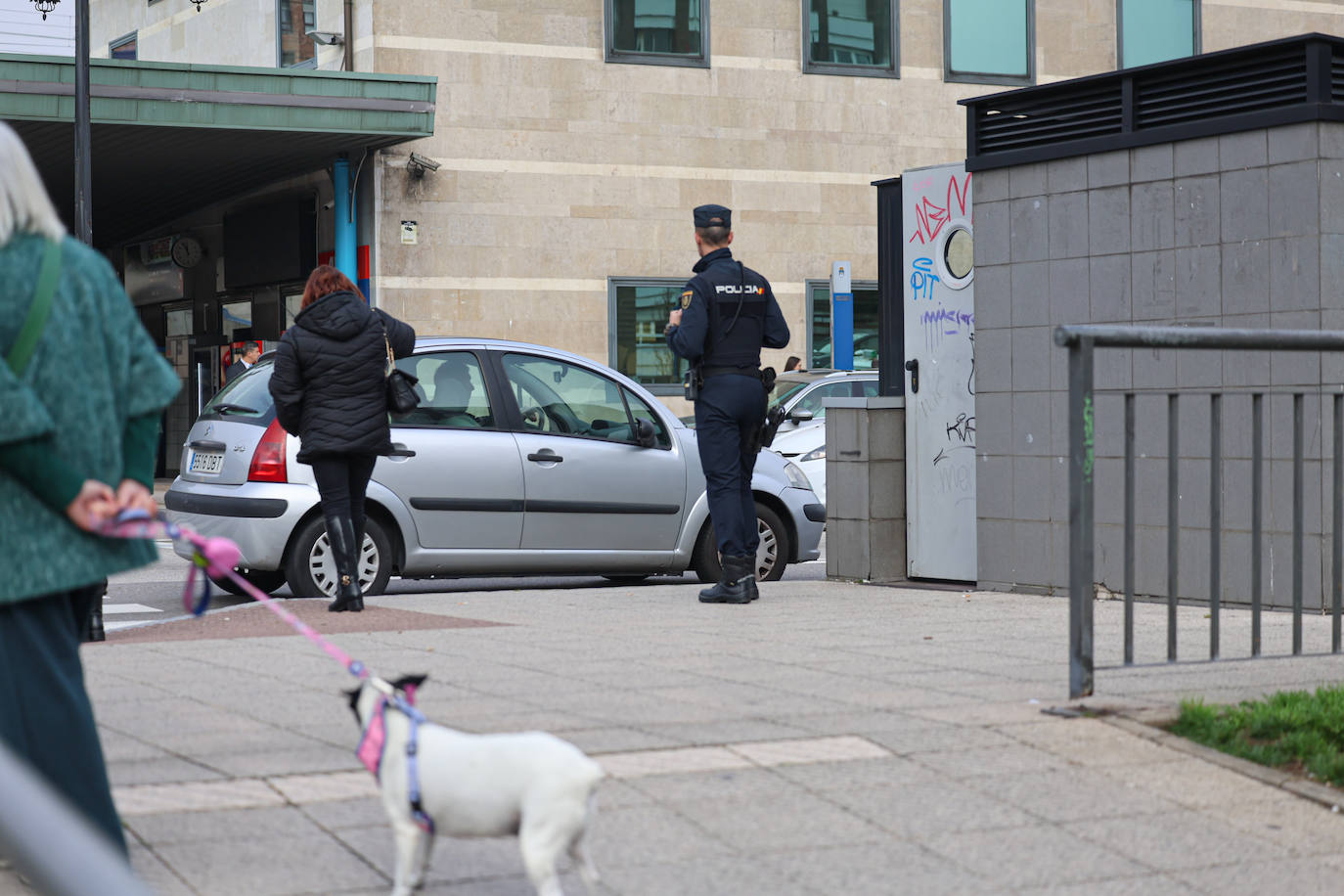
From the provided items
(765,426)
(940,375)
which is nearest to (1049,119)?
(940,375)

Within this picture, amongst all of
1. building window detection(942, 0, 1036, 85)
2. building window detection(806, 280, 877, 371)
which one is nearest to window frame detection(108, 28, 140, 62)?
building window detection(806, 280, 877, 371)

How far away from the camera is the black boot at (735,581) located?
8656mm

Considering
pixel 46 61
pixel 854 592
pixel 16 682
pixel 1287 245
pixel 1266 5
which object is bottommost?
pixel 854 592

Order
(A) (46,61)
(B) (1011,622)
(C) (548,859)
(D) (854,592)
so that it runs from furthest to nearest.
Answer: (A) (46,61), (D) (854,592), (B) (1011,622), (C) (548,859)

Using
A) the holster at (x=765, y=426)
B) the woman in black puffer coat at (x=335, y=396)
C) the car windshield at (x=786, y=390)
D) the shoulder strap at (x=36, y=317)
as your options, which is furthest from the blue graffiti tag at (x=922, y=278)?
the car windshield at (x=786, y=390)

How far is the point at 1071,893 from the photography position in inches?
145

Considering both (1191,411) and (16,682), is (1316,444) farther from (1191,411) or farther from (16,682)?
(16,682)

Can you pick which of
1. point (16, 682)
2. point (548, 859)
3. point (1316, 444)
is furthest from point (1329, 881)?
point (1316, 444)

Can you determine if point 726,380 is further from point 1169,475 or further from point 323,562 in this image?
point 1169,475

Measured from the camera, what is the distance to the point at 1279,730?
494 cm

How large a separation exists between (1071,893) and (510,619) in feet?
15.1

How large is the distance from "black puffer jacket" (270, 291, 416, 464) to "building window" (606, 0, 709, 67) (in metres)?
15.5

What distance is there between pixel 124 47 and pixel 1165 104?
25.3 m

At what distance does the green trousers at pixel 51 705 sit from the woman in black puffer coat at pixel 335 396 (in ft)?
17.5
